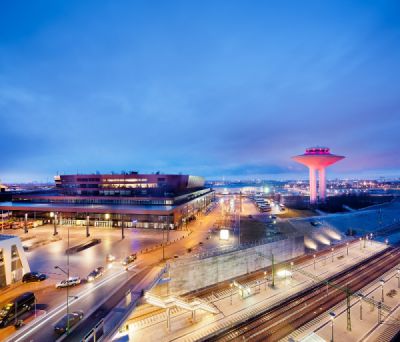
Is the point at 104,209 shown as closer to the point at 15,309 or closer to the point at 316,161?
the point at 15,309

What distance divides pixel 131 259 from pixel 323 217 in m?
64.8

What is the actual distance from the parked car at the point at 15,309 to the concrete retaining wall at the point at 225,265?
18.1m

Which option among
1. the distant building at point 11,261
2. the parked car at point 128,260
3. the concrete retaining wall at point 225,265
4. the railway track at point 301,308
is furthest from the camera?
the parked car at point 128,260

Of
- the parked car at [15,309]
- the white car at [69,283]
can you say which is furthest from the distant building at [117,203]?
the parked car at [15,309]

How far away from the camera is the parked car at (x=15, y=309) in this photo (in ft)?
74.9

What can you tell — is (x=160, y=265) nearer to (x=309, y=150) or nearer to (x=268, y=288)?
(x=268, y=288)

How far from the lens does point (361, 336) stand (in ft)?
95.2

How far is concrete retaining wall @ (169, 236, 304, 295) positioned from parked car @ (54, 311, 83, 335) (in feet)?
51.0

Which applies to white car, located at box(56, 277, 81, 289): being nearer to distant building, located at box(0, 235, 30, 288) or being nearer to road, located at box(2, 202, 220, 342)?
road, located at box(2, 202, 220, 342)

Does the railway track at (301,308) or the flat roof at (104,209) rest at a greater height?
the flat roof at (104,209)

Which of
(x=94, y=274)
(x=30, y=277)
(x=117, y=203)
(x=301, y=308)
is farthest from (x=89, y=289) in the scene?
(x=117, y=203)

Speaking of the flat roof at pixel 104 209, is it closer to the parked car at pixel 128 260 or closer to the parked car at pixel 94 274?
the parked car at pixel 128 260

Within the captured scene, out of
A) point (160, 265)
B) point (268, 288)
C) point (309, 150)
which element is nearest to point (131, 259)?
point (160, 265)

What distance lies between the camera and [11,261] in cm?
3234
